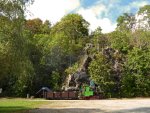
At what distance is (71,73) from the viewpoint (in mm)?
46844

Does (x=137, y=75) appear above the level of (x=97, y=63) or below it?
below

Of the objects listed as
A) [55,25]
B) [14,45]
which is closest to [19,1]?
[14,45]

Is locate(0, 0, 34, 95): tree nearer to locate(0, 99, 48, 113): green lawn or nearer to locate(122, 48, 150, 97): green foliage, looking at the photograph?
locate(0, 99, 48, 113): green lawn

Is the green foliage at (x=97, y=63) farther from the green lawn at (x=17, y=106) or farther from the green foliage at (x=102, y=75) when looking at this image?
the green lawn at (x=17, y=106)

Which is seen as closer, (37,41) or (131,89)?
(131,89)

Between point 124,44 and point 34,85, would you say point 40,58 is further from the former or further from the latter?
point 124,44

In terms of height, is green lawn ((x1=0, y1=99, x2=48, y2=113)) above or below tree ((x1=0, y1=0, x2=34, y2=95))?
below

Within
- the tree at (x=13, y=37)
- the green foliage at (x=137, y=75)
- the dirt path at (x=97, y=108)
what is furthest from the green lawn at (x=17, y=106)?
the green foliage at (x=137, y=75)

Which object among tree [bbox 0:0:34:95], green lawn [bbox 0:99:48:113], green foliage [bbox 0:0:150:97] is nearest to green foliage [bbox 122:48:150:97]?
green foliage [bbox 0:0:150:97]

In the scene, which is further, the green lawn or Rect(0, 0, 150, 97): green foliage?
Rect(0, 0, 150, 97): green foliage

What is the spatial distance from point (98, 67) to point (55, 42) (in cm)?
886

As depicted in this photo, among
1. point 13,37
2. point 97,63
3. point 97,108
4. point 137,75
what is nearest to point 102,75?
point 97,63

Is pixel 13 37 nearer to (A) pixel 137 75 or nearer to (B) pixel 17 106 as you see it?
(B) pixel 17 106

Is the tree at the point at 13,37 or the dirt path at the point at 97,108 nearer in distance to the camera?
the tree at the point at 13,37
